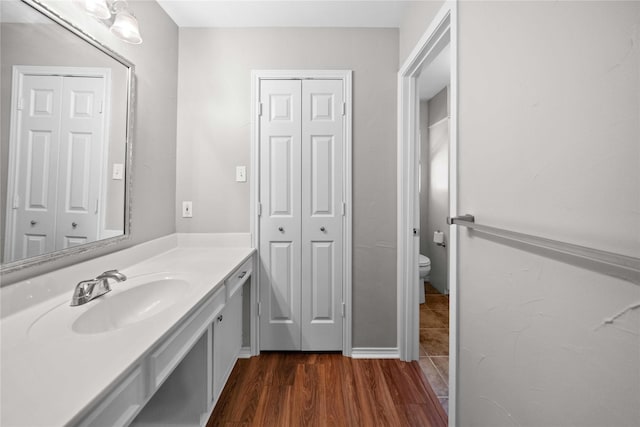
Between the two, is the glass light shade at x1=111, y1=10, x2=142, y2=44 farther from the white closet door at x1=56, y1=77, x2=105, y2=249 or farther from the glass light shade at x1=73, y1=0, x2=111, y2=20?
the white closet door at x1=56, y1=77, x2=105, y2=249

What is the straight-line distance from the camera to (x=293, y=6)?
1.81m

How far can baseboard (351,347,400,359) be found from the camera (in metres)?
2.00

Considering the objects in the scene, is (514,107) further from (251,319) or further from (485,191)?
(251,319)

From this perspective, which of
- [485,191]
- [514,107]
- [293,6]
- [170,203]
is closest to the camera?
[514,107]

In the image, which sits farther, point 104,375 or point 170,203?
point 170,203

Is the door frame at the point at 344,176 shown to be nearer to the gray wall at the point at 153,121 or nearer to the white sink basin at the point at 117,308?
the gray wall at the point at 153,121

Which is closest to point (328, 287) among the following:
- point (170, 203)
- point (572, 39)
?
point (170, 203)

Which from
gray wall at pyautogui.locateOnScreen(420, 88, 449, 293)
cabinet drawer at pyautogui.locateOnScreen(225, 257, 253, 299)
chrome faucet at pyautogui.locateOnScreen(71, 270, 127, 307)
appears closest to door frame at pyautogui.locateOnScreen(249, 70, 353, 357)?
cabinet drawer at pyautogui.locateOnScreen(225, 257, 253, 299)

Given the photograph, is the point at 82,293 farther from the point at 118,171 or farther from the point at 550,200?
the point at 550,200

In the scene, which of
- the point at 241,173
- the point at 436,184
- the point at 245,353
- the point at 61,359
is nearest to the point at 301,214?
the point at 241,173

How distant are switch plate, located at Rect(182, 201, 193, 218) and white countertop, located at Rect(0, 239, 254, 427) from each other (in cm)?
98

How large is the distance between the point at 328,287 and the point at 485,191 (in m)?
1.37

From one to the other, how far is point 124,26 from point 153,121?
1.84 ft

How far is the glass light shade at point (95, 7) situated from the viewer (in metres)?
1.17
